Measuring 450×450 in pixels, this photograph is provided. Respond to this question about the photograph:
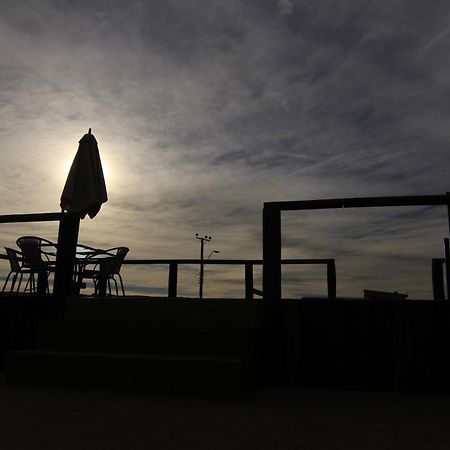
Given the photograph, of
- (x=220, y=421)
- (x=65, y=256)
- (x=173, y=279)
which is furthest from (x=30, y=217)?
(x=220, y=421)

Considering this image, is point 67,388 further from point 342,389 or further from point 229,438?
point 342,389

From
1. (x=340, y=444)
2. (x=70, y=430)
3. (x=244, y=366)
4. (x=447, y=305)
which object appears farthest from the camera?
(x=447, y=305)

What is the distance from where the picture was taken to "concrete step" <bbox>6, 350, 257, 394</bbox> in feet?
12.6

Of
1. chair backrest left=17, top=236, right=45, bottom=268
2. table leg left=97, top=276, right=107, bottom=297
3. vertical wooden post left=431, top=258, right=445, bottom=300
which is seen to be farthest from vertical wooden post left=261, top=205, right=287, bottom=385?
vertical wooden post left=431, top=258, right=445, bottom=300

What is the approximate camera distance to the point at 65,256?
5.64 meters

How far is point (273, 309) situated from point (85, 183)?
10.9 ft

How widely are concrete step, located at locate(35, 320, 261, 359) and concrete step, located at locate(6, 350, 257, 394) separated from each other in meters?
0.22

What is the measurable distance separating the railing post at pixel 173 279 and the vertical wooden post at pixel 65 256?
124 inches

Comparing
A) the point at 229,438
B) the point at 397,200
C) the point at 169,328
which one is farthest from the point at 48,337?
the point at 397,200

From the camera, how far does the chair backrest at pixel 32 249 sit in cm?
644

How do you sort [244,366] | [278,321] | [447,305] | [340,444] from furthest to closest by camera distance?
[278,321] → [447,305] → [244,366] → [340,444]

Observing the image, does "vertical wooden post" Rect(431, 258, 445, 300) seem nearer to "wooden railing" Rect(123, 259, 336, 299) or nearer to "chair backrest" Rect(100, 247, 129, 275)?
"wooden railing" Rect(123, 259, 336, 299)

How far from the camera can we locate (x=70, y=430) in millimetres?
2740

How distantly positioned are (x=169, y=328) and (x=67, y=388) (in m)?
1.03
